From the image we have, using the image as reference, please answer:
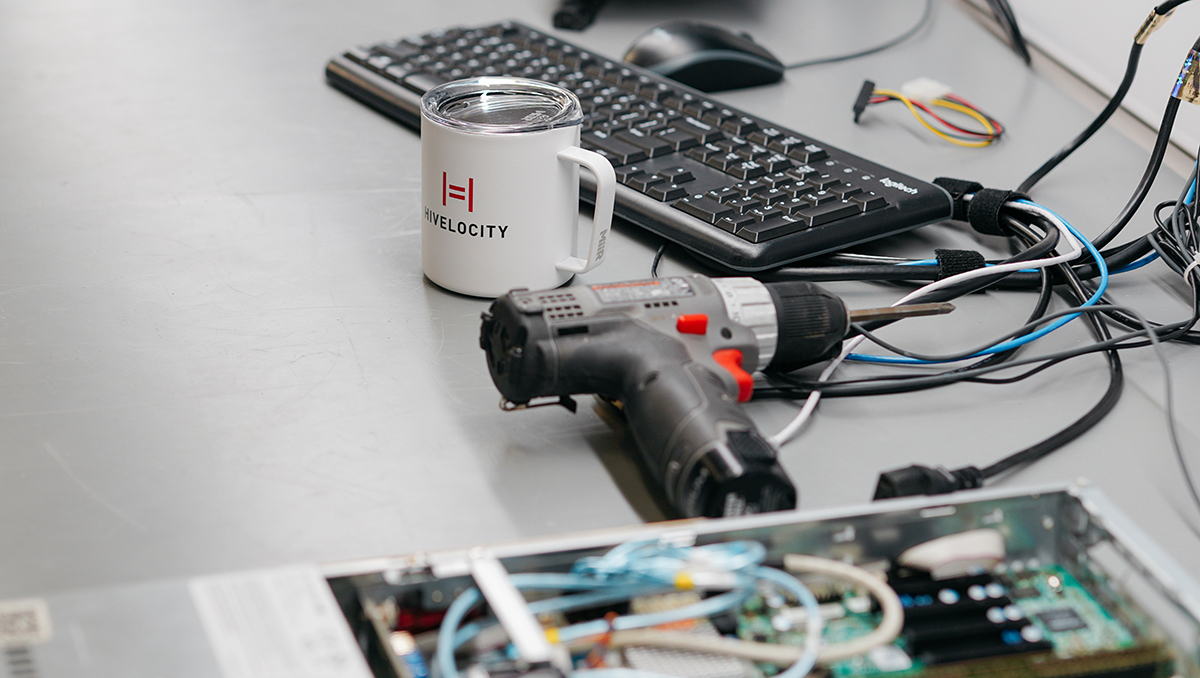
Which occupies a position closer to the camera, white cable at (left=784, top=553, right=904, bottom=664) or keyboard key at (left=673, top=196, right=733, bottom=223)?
white cable at (left=784, top=553, right=904, bottom=664)

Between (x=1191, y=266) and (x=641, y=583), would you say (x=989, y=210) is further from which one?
(x=641, y=583)

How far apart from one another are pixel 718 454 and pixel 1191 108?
67 centimetres

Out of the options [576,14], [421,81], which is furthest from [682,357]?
[576,14]

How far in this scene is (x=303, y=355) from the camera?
0.62m

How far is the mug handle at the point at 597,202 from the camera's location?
2.03 feet

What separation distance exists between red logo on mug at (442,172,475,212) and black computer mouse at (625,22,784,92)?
42 cm

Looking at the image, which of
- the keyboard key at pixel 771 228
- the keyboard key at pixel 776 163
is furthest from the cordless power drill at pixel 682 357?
the keyboard key at pixel 776 163

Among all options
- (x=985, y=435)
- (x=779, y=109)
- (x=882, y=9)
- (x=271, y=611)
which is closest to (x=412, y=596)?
(x=271, y=611)

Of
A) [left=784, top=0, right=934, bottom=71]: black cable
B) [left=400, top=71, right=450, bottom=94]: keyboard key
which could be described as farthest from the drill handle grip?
[left=784, top=0, right=934, bottom=71]: black cable

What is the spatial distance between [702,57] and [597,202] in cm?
42

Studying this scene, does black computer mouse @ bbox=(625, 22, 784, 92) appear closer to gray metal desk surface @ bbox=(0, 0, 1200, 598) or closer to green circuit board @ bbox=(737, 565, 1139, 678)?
gray metal desk surface @ bbox=(0, 0, 1200, 598)

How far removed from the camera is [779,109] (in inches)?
39.7

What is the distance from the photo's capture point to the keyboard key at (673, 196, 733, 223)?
0.70 meters

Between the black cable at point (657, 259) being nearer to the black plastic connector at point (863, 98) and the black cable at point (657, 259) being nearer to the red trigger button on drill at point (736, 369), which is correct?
the red trigger button on drill at point (736, 369)
